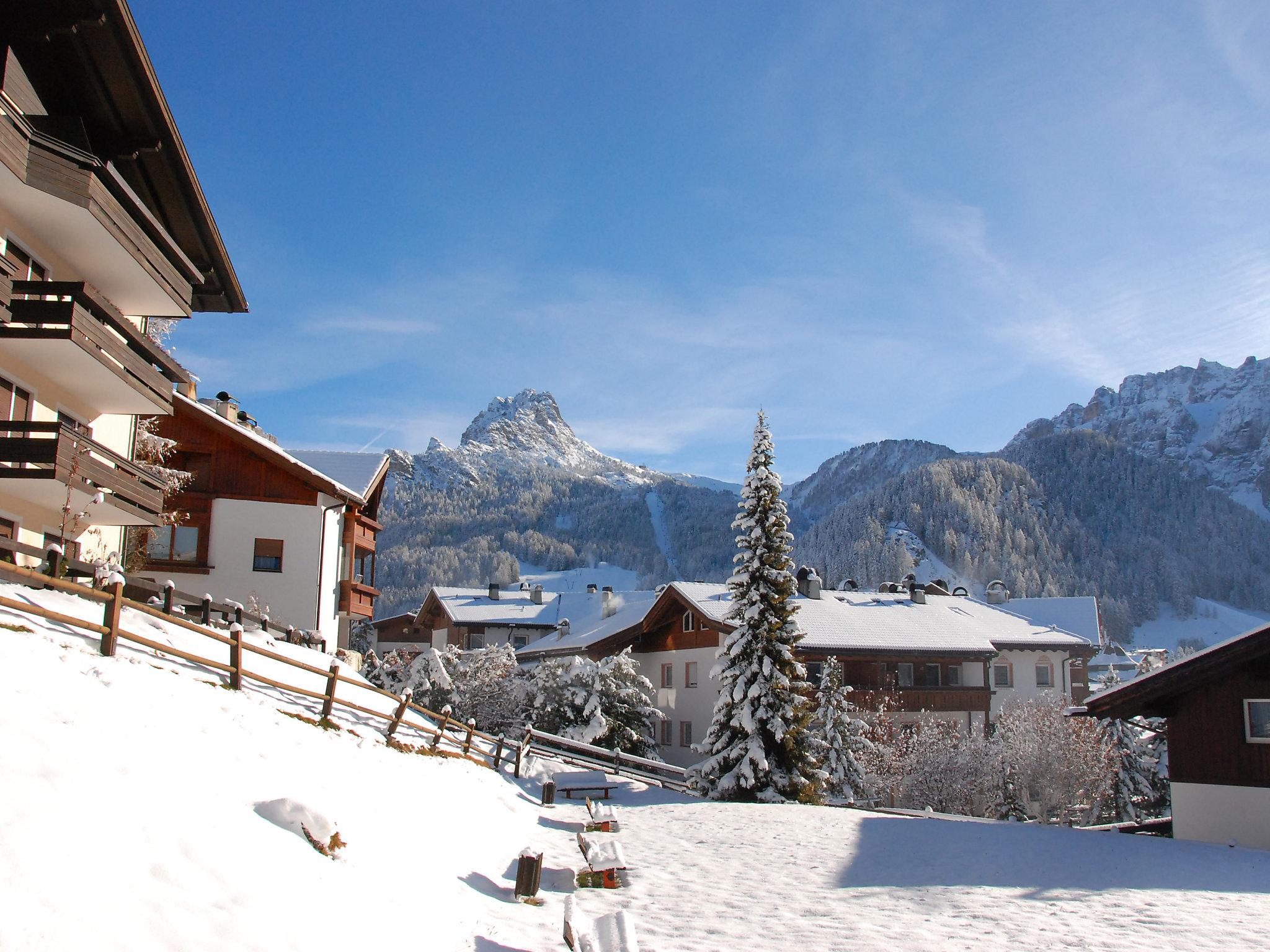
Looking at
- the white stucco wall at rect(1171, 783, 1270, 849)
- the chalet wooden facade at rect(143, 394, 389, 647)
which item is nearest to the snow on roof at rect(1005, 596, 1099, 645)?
the white stucco wall at rect(1171, 783, 1270, 849)

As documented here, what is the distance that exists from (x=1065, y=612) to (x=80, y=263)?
214 ft

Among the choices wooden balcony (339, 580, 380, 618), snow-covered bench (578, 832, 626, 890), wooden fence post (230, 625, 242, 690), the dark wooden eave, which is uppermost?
the dark wooden eave

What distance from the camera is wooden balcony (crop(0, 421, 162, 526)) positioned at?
582 inches

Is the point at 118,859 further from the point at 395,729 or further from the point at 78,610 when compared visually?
the point at 395,729

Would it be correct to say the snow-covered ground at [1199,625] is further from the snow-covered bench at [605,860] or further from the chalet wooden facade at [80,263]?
the chalet wooden facade at [80,263]

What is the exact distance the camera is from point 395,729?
1709 cm

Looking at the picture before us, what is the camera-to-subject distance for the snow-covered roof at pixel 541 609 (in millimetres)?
56094

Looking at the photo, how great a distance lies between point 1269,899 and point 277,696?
1434cm

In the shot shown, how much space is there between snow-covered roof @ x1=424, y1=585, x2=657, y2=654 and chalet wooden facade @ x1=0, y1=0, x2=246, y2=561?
119 ft

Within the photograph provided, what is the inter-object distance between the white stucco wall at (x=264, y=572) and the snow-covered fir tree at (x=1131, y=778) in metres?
27.9

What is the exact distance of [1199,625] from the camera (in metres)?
182

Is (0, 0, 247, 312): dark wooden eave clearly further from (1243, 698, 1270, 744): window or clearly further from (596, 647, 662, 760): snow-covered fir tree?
(1243, 698, 1270, 744): window

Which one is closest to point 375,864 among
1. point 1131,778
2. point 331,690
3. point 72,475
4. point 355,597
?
point 331,690

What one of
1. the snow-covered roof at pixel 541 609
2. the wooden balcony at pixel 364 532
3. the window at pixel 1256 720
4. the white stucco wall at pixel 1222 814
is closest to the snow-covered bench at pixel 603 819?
the white stucco wall at pixel 1222 814
